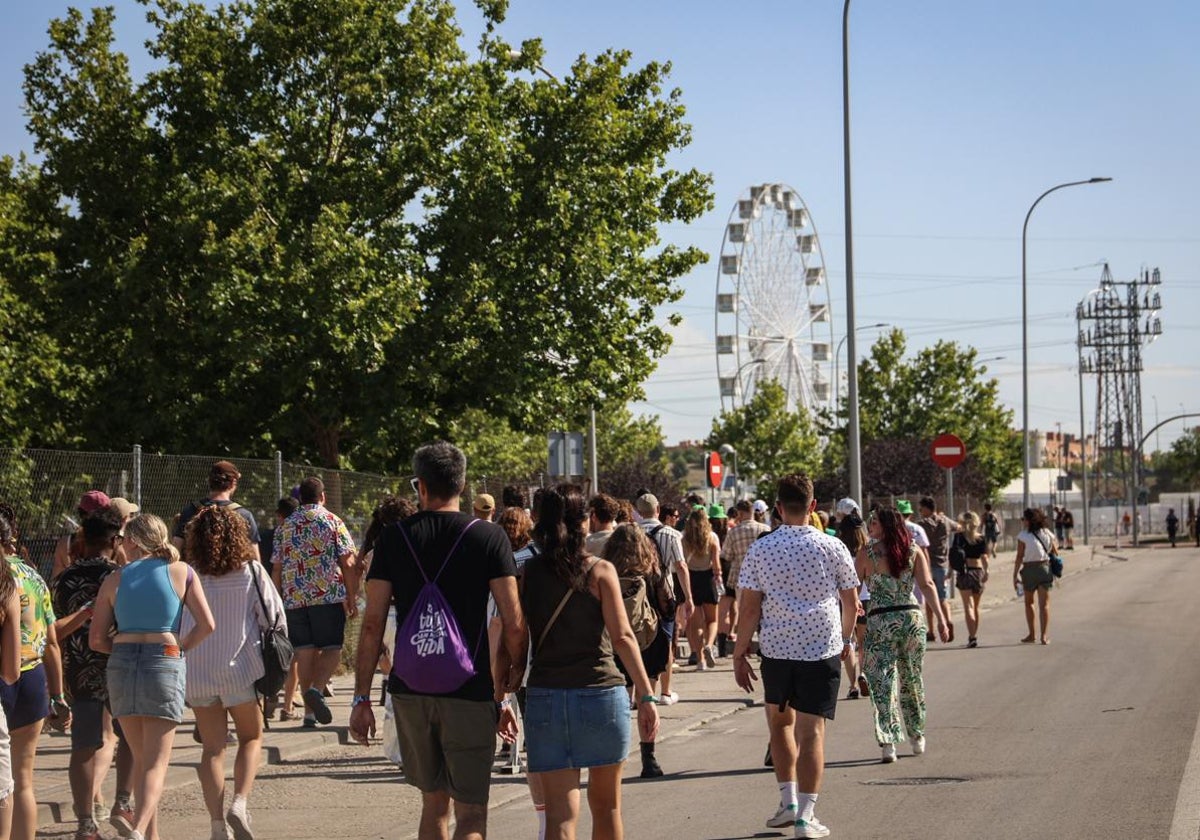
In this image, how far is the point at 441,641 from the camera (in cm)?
591

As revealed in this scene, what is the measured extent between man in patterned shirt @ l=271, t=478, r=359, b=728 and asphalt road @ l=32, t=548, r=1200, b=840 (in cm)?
88

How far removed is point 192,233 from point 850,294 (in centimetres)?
971

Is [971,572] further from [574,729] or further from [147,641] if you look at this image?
[574,729]

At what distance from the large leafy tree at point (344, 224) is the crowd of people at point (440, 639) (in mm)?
12191

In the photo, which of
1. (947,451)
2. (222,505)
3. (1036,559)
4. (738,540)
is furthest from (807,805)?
(947,451)

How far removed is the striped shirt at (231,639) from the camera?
8.06m

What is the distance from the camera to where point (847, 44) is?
23.8 metres

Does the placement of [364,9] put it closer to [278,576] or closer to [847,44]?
[847,44]

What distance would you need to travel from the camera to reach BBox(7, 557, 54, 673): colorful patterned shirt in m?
7.44

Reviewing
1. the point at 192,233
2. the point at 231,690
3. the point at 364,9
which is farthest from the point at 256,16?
the point at 231,690

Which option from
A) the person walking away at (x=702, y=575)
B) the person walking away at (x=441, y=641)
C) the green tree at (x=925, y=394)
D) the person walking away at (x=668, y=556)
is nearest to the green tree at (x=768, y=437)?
the green tree at (x=925, y=394)

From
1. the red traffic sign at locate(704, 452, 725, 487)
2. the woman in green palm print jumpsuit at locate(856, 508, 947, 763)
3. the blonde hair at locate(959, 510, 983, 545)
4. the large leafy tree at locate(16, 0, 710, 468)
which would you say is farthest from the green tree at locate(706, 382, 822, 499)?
the woman in green palm print jumpsuit at locate(856, 508, 947, 763)

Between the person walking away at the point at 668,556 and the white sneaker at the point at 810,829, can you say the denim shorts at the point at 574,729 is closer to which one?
the white sneaker at the point at 810,829

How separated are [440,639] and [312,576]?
671 cm
